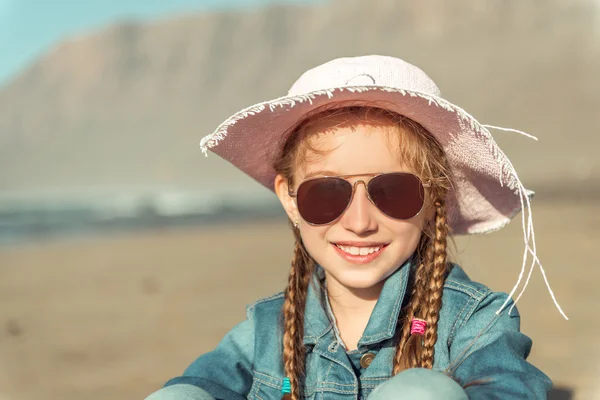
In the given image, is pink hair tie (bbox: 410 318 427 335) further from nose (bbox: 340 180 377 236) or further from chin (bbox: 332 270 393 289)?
nose (bbox: 340 180 377 236)

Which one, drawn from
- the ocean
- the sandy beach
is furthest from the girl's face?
the ocean

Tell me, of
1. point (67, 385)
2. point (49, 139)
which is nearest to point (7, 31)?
point (49, 139)

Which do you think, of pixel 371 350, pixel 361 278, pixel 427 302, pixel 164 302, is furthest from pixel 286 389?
pixel 164 302

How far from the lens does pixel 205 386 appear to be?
2744 millimetres

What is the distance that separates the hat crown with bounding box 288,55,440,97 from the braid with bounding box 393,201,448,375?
0.50 meters

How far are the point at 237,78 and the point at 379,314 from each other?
87834 millimetres

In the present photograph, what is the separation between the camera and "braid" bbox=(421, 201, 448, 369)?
2.55m

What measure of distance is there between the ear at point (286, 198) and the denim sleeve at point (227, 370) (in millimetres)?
480

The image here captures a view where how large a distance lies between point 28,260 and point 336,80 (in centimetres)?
908

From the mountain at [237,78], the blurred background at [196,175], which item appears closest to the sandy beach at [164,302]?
the blurred background at [196,175]

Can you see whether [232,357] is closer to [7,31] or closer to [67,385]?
[67,385]

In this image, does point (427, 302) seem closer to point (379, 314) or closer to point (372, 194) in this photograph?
point (379, 314)

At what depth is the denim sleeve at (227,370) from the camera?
9.03 feet

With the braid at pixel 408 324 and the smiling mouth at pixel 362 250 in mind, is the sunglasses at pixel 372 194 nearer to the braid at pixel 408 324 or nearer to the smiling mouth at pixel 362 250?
the smiling mouth at pixel 362 250
